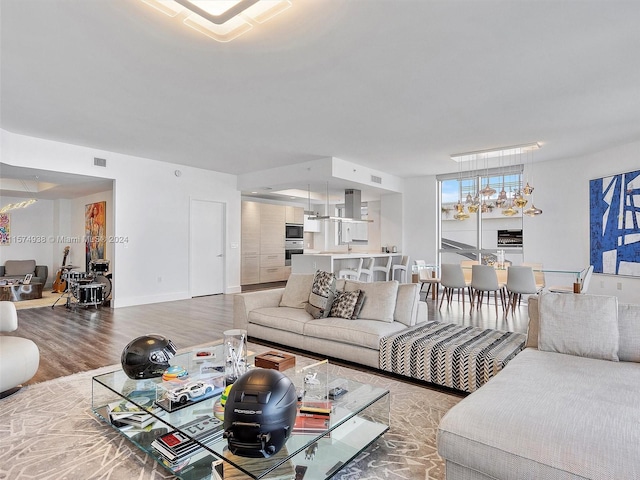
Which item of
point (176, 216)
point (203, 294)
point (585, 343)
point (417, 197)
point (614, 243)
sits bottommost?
point (203, 294)

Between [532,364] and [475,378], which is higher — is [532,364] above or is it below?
above

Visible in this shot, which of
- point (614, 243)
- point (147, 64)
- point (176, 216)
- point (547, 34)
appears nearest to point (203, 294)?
point (176, 216)

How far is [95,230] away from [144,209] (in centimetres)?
286

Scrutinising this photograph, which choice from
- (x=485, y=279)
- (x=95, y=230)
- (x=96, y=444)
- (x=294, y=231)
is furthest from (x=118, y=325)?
(x=294, y=231)

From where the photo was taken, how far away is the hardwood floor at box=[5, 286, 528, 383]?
3648mm

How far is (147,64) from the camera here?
3.21 metres

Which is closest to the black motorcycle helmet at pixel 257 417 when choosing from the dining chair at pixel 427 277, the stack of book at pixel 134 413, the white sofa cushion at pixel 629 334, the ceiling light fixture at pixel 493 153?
the stack of book at pixel 134 413

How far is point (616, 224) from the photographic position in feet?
20.1

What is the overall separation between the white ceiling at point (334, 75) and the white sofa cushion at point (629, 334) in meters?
2.06

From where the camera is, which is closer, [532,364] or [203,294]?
[532,364]

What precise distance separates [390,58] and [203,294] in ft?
20.8

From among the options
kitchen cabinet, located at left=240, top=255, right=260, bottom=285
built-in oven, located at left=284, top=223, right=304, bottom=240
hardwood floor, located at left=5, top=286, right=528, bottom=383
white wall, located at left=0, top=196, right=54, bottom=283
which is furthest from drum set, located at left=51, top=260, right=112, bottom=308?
built-in oven, located at left=284, top=223, right=304, bottom=240

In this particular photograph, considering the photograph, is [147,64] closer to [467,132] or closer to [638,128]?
[467,132]

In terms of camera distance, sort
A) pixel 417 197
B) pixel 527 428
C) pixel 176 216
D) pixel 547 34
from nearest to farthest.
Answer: pixel 527 428 < pixel 547 34 < pixel 176 216 < pixel 417 197
